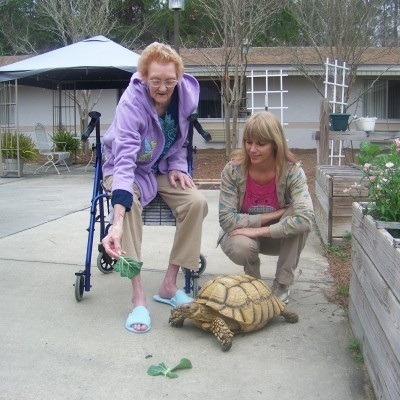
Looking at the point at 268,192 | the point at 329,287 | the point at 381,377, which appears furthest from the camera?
the point at 329,287

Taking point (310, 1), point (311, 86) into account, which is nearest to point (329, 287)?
point (310, 1)

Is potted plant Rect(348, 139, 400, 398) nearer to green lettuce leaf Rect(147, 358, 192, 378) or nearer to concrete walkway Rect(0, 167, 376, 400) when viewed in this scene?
concrete walkway Rect(0, 167, 376, 400)

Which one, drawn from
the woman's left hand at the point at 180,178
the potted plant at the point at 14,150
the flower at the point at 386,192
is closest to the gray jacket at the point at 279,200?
the woman's left hand at the point at 180,178

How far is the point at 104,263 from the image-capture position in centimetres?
456

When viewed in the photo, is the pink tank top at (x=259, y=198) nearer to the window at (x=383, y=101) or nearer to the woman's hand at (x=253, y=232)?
the woman's hand at (x=253, y=232)

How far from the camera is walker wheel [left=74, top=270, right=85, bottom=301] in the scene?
377 centimetres

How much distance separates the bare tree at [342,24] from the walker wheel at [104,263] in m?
11.6

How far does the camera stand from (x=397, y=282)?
2172mm

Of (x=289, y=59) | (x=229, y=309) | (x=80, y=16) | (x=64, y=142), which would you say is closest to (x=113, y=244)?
(x=229, y=309)

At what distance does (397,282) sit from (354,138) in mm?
7224

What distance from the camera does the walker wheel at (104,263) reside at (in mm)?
4488

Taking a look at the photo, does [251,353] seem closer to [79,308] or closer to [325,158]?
[79,308]

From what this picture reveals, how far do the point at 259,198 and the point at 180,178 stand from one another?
21.4 inches

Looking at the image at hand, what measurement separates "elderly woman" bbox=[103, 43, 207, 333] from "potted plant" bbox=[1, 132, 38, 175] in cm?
1004
